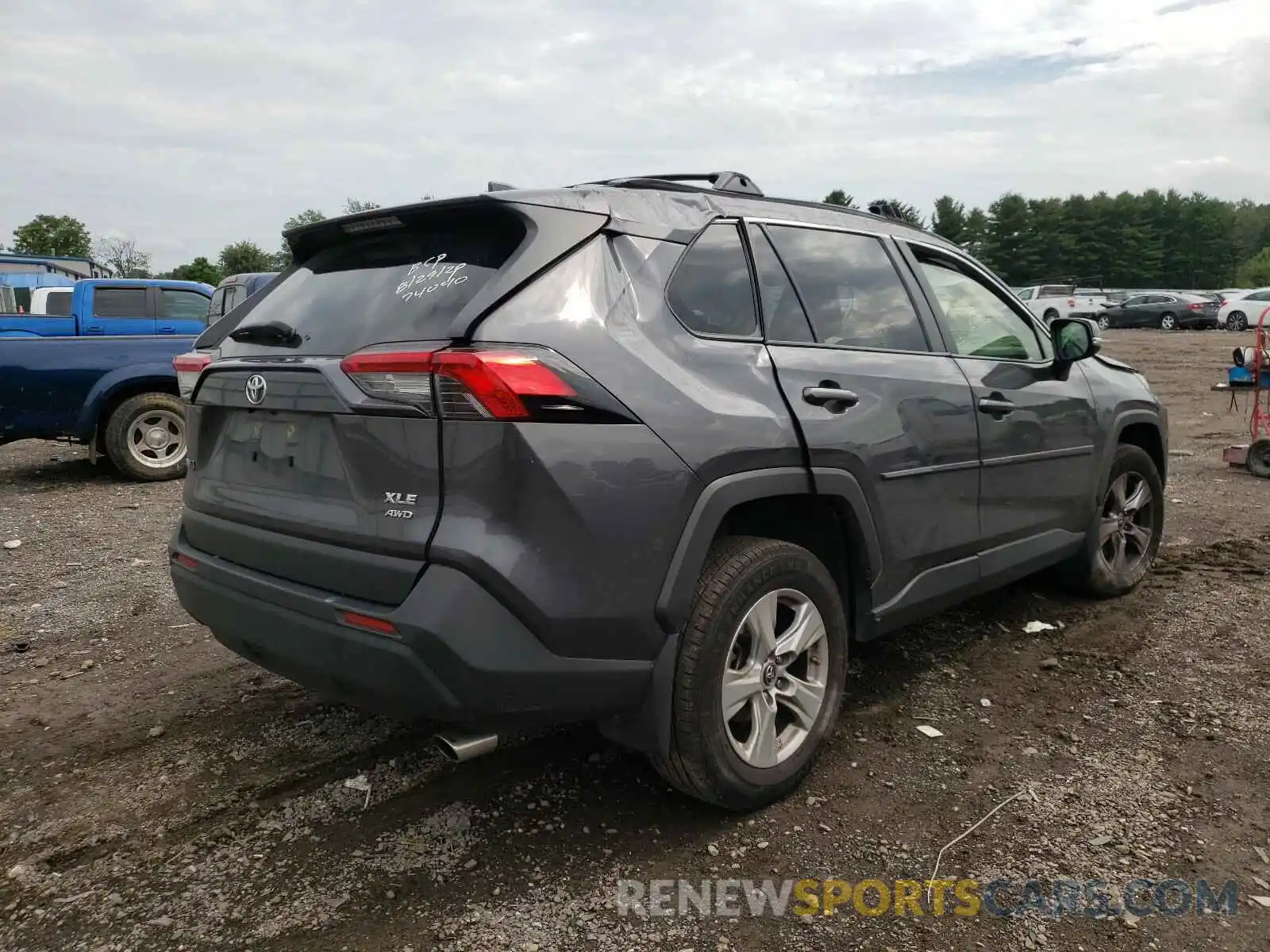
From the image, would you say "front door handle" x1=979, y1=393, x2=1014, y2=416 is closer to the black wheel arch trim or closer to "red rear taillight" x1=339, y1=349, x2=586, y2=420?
the black wheel arch trim

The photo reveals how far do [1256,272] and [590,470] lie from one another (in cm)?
9173

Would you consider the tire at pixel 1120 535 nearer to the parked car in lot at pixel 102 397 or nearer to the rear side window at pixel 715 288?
the rear side window at pixel 715 288

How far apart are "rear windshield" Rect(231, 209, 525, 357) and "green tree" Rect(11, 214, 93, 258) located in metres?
67.6

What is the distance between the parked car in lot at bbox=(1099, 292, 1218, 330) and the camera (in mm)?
33531

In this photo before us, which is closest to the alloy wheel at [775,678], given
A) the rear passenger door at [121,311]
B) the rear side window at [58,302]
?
the rear passenger door at [121,311]

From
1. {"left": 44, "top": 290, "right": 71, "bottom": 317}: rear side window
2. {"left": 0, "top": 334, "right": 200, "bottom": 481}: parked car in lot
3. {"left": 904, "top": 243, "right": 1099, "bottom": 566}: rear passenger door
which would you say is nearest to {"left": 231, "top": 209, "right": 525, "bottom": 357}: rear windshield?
{"left": 904, "top": 243, "right": 1099, "bottom": 566}: rear passenger door

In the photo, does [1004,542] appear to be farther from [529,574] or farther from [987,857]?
[529,574]

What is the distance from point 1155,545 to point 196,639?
5.01 meters

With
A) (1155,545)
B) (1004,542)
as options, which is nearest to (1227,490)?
(1155,545)

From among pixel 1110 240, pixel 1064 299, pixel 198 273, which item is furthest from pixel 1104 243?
pixel 198 273

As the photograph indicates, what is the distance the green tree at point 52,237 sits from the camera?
199 ft

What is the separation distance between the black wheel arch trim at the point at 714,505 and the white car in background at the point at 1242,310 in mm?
33487

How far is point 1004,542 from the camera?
380 centimetres

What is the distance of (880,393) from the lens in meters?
3.12
